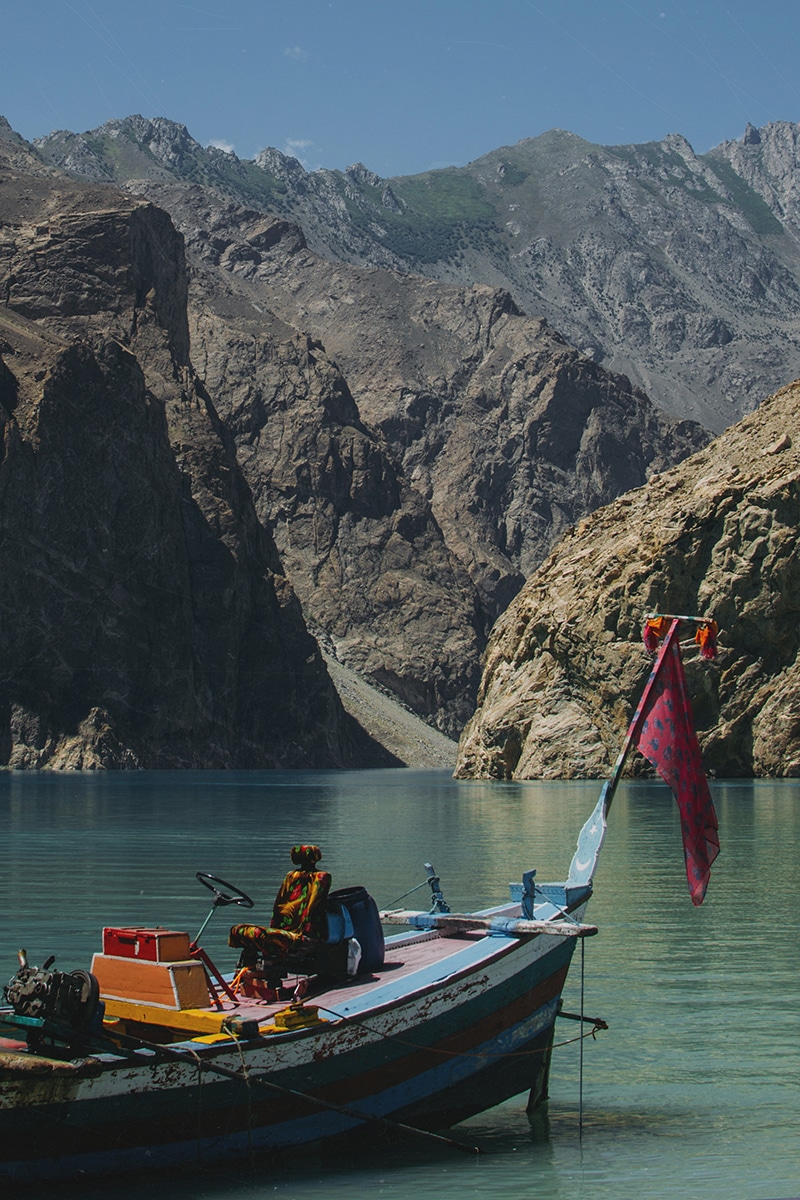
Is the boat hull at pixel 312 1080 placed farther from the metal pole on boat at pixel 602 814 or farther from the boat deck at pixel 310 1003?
the metal pole on boat at pixel 602 814

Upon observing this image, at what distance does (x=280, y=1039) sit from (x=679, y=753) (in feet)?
21.5

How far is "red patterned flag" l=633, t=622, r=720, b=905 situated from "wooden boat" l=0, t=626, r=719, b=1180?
131cm

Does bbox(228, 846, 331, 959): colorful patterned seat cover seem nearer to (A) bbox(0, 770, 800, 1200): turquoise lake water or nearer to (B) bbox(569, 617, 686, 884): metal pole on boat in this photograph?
(A) bbox(0, 770, 800, 1200): turquoise lake water

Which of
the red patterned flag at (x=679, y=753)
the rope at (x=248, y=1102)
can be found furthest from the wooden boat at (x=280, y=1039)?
the red patterned flag at (x=679, y=753)

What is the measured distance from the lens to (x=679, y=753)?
18.6m

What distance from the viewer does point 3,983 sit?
23531mm

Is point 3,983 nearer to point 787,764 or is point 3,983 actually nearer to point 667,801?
point 667,801

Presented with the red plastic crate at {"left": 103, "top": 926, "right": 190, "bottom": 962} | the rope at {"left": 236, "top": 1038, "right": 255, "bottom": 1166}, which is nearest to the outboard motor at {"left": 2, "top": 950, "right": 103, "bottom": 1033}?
the rope at {"left": 236, "top": 1038, "right": 255, "bottom": 1166}

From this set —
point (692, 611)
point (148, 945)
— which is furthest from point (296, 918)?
point (692, 611)

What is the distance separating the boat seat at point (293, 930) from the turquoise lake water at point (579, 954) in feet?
7.21

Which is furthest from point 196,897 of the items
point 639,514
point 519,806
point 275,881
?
point 639,514

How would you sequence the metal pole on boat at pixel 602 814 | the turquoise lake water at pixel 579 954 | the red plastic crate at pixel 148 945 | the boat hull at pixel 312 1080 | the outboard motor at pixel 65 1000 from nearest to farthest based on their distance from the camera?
the boat hull at pixel 312 1080
the outboard motor at pixel 65 1000
the turquoise lake water at pixel 579 954
the red plastic crate at pixel 148 945
the metal pole on boat at pixel 602 814

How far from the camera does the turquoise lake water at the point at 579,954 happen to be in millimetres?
14930

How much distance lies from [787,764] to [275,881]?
70.7 metres
